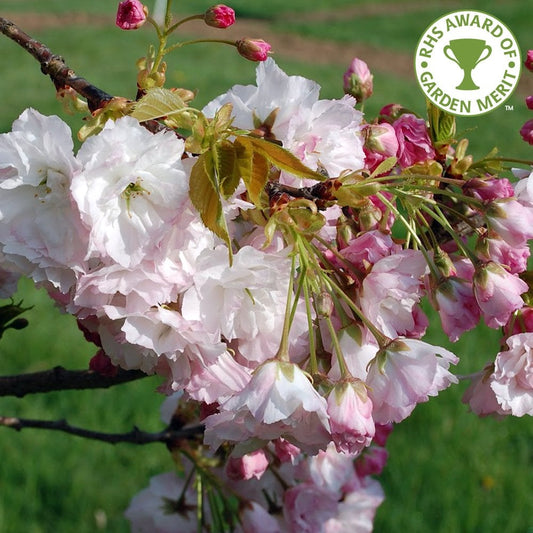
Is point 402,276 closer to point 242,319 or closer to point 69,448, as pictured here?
point 242,319

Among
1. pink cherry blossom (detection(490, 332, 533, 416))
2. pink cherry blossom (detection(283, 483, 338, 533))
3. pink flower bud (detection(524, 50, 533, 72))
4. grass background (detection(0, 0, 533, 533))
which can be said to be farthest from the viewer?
grass background (detection(0, 0, 533, 533))

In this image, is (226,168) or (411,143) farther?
(411,143)

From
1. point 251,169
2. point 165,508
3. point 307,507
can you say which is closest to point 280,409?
point 251,169

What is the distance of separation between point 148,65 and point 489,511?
170 centimetres

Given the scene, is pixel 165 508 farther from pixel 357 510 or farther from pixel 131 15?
pixel 131 15

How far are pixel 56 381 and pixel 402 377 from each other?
459 millimetres

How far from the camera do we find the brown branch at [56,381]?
0.87 metres

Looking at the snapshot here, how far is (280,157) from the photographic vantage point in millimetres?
498

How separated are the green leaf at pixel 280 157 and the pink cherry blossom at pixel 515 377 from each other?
0.19 m

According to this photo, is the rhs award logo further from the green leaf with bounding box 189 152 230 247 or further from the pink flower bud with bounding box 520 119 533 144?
the green leaf with bounding box 189 152 230 247

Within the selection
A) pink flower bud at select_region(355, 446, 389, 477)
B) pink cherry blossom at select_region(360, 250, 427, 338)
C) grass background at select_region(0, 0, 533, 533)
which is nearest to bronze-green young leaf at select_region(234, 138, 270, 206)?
pink cherry blossom at select_region(360, 250, 427, 338)

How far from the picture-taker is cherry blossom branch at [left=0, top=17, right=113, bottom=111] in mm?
558

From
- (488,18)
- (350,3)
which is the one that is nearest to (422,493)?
→ (488,18)

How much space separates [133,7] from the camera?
24.8 inches
